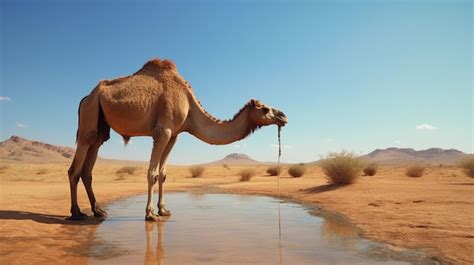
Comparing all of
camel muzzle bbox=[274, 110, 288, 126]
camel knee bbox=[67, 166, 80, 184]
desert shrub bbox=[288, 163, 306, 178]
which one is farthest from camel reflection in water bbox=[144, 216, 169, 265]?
desert shrub bbox=[288, 163, 306, 178]

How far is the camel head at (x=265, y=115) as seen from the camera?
9.40m

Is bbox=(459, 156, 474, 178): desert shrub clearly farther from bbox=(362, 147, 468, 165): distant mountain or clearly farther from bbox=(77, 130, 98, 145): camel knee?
bbox=(362, 147, 468, 165): distant mountain

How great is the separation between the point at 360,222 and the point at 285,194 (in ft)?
23.8

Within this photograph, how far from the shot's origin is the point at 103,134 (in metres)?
9.46

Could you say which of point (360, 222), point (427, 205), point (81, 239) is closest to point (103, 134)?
point (81, 239)

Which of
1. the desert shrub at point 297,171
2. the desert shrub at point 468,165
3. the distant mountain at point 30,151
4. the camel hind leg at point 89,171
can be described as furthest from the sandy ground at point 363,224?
the distant mountain at point 30,151

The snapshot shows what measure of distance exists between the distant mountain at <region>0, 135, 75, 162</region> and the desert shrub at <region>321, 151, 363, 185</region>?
117 metres

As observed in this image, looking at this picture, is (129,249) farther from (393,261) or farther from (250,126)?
(250,126)

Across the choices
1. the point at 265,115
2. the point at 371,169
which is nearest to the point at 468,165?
the point at 371,169

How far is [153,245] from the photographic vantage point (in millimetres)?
5973

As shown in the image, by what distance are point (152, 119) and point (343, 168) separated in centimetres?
1090

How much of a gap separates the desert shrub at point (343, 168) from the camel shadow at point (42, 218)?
1180cm

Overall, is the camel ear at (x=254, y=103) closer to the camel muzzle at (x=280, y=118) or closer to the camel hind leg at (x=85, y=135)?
the camel muzzle at (x=280, y=118)

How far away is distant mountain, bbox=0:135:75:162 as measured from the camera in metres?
119
